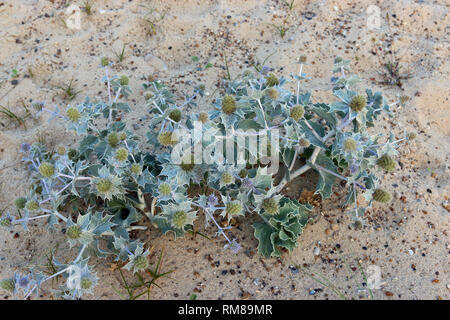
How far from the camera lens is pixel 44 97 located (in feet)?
11.6

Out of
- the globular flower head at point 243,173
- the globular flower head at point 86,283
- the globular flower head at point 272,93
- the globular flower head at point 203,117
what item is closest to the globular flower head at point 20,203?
the globular flower head at point 86,283

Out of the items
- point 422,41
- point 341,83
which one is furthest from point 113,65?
point 422,41

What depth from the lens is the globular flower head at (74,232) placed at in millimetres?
2137

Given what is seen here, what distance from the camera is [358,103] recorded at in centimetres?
233

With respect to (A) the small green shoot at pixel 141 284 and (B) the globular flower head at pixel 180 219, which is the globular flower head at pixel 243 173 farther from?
(A) the small green shoot at pixel 141 284

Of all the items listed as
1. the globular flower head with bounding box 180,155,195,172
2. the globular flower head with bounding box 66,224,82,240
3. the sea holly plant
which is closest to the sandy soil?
the sea holly plant

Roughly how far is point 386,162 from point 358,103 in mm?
409

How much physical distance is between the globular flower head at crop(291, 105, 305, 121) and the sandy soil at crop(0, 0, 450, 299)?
29.5 inches

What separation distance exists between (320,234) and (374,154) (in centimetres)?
71

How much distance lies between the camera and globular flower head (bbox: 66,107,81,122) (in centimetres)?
245

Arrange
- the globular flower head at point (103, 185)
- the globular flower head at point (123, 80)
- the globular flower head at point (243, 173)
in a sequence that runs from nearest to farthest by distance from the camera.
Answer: the globular flower head at point (103, 185)
the globular flower head at point (243, 173)
the globular flower head at point (123, 80)

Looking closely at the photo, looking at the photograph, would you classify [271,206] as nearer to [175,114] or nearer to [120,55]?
[175,114]

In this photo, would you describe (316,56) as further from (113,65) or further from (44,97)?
(44,97)

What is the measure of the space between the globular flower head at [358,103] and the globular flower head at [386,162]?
340 millimetres
